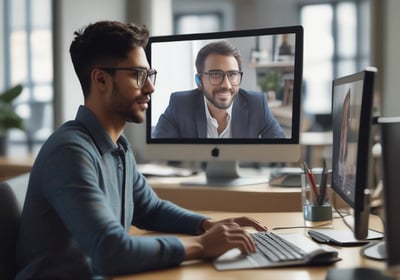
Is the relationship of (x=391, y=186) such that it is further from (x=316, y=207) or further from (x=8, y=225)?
(x=8, y=225)

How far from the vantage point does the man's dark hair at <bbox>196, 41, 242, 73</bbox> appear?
209 centimetres

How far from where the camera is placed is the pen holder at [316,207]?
161 cm

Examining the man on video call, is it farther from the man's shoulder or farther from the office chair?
the office chair

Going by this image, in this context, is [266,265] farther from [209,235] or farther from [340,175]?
[340,175]

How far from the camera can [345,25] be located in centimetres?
779

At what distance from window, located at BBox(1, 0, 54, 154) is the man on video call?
14.6 feet

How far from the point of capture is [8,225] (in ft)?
4.46

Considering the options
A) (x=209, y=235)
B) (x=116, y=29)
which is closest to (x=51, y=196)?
(x=209, y=235)

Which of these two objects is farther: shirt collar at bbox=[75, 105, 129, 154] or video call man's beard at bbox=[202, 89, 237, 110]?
video call man's beard at bbox=[202, 89, 237, 110]

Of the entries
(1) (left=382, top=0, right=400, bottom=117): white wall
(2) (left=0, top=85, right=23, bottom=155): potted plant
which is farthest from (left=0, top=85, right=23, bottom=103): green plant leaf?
(1) (left=382, top=0, right=400, bottom=117): white wall

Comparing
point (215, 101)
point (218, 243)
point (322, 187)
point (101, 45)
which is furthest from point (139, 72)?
point (215, 101)

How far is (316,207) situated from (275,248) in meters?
0.37

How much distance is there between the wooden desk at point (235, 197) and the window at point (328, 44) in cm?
576

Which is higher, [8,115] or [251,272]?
[8,115]
